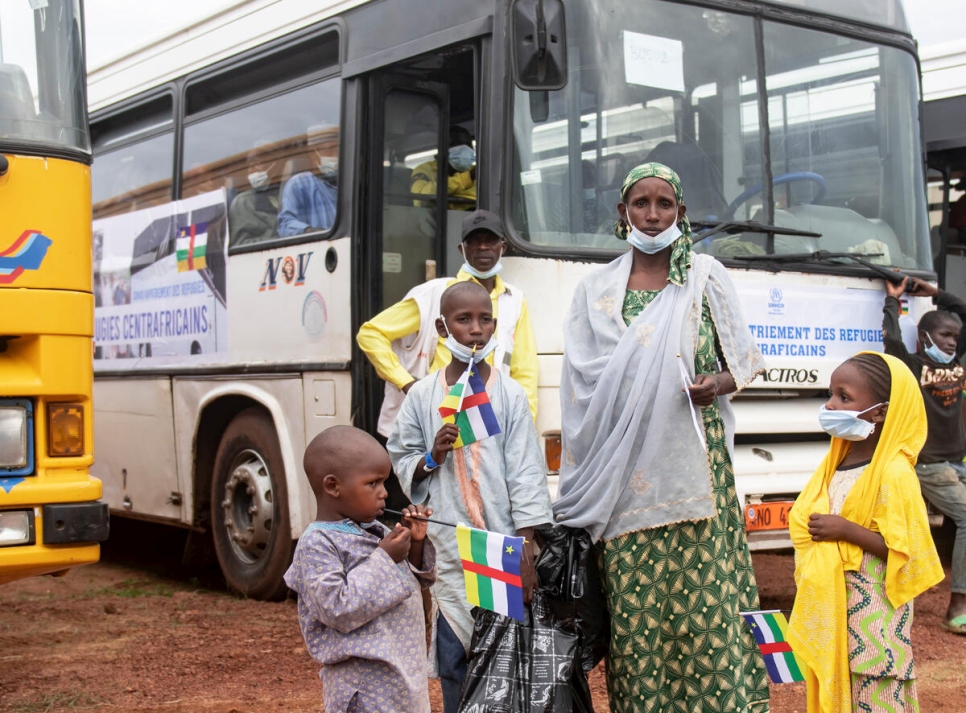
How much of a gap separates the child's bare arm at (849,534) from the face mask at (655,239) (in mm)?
895

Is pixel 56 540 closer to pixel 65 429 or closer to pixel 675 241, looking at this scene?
pixel 65 429

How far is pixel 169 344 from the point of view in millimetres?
7426

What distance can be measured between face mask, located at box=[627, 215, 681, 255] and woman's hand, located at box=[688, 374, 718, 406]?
1.36 feet

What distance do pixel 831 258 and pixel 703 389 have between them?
2716mm

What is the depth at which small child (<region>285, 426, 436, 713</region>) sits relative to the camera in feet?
9.05

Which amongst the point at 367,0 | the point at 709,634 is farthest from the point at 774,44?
the point at 709,634

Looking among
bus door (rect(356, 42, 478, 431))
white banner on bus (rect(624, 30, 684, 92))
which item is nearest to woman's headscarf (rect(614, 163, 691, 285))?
white banner on bus (rect(624, 30, 684, 92))

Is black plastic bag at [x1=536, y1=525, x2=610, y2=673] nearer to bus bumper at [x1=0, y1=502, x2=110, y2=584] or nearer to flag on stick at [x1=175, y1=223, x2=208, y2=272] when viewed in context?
bus bumper at [x1=0, y1=502, x2=110, y2=584]

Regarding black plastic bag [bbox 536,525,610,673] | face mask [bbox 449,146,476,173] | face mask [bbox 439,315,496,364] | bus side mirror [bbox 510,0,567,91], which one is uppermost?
bus side mirror [bbox 510,0,567,91]

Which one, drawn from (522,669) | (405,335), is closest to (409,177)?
(405,335)

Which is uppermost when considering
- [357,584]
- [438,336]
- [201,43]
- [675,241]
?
[201,43]

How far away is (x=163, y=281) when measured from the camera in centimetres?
752

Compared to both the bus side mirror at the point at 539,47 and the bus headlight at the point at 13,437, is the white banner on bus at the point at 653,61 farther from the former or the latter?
the bus headlight at the point at 13,437

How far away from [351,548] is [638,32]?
11.7 feet
